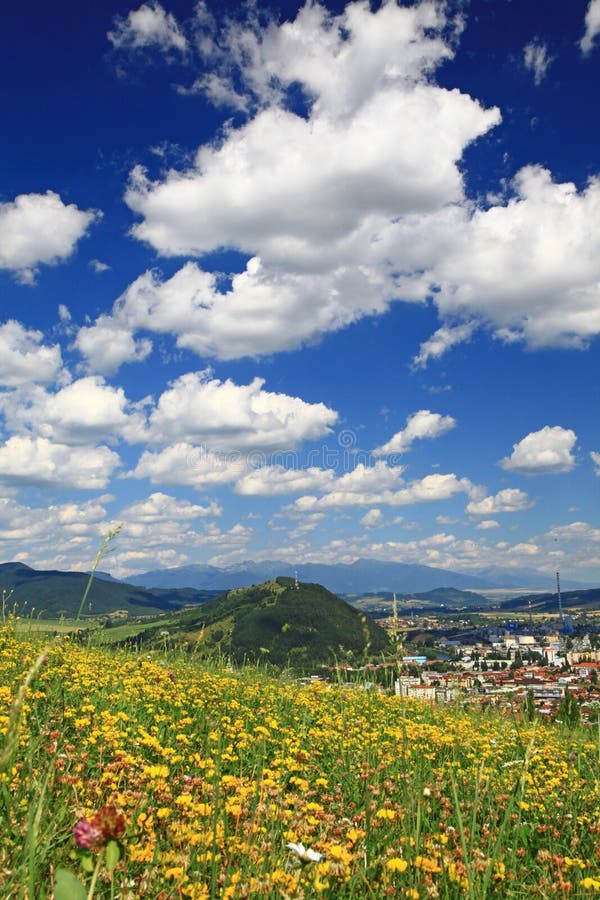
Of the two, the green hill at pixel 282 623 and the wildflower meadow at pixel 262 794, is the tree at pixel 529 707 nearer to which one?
the wildflower meadow at pixel 262 794

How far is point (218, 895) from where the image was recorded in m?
3.65

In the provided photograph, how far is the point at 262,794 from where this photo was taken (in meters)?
5.07

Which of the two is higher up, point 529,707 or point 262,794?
point 262,794

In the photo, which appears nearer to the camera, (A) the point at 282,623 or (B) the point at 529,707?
(B) the point at 529,707

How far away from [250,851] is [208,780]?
2503mm

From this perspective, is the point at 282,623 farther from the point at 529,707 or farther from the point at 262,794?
the point at 262,794

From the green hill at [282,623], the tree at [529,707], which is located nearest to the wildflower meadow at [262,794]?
the tree at [529,707]

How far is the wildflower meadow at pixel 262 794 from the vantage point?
3.61 metres

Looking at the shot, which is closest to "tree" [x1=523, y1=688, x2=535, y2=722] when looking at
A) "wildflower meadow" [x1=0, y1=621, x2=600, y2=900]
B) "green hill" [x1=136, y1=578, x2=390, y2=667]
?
"wildflower meadow" [x1=0, y1=621, x2=600, y2=900]

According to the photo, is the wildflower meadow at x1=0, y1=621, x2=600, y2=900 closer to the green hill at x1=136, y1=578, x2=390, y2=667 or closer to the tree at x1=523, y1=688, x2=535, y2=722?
the tree at x1=523, y1=688, x2=535, y2=722

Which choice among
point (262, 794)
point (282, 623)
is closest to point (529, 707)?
point (262, 794)

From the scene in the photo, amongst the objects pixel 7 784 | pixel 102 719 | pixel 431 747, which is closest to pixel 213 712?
pixel 102 719

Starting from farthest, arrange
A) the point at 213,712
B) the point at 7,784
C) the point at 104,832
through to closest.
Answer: the point at 213,712 < the point at 7,784 < the point at 104,832

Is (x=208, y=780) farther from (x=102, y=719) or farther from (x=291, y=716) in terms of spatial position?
(x=291, y=716)
